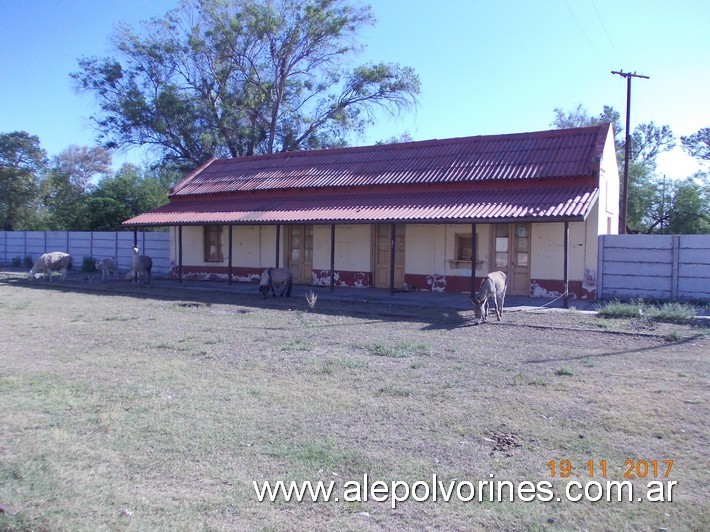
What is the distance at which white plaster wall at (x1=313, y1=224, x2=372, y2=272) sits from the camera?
21125 millimetres

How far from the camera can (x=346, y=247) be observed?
21.6 metres

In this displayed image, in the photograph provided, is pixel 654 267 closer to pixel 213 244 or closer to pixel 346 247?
pixel 346 247

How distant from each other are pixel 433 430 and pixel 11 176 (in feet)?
148

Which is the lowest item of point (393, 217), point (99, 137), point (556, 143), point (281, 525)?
point (281, 525)

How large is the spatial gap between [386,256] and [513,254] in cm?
453

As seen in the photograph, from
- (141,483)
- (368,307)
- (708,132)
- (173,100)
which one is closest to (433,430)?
(141,483)

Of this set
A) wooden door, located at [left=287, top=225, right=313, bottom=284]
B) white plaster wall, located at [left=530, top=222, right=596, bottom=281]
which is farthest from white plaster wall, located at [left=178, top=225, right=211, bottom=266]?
white plaster wall, located at [left=530, top=222, right=596, bottom=281]

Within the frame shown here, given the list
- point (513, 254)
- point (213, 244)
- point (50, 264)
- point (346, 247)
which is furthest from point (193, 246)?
point (513, 254)

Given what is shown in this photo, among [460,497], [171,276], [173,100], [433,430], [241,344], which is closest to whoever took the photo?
[460,497]

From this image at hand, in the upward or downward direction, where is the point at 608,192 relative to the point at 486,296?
upward

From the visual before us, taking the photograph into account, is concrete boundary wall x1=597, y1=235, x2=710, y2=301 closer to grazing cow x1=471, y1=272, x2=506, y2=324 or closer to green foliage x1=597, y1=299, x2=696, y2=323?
green foliage x1=597, y1=299, x2=696, y2=323

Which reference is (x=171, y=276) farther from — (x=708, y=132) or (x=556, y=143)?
(x=708, y=132)

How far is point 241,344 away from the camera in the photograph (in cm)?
1105

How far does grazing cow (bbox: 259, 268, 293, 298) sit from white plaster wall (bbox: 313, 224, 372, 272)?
317 cm
